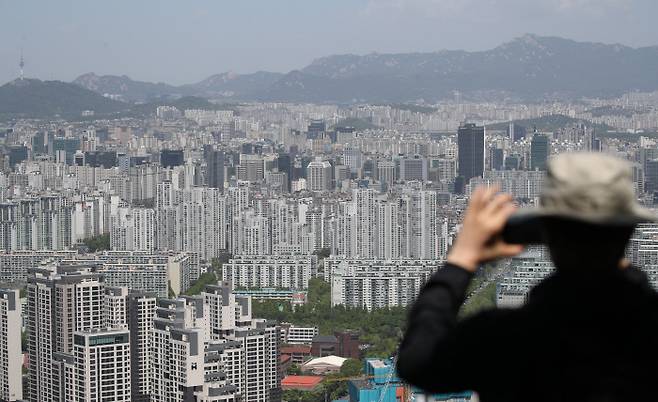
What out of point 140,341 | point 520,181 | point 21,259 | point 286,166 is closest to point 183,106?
point 286,166

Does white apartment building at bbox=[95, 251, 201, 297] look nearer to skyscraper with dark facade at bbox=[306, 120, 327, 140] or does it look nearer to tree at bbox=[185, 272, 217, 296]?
tree at bbox=[185, 272, 217, 296]

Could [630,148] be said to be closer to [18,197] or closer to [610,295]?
[18,197]

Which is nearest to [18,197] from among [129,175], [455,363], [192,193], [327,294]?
[192,193]

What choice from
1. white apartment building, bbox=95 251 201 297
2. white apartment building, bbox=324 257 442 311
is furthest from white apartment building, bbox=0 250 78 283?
white apartment building, bbox=324 257 442 311


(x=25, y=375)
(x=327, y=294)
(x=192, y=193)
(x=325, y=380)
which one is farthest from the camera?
(x=192, y=193)

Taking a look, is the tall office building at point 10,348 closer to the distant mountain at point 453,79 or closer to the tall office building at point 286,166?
the tall office building at point 286,166
